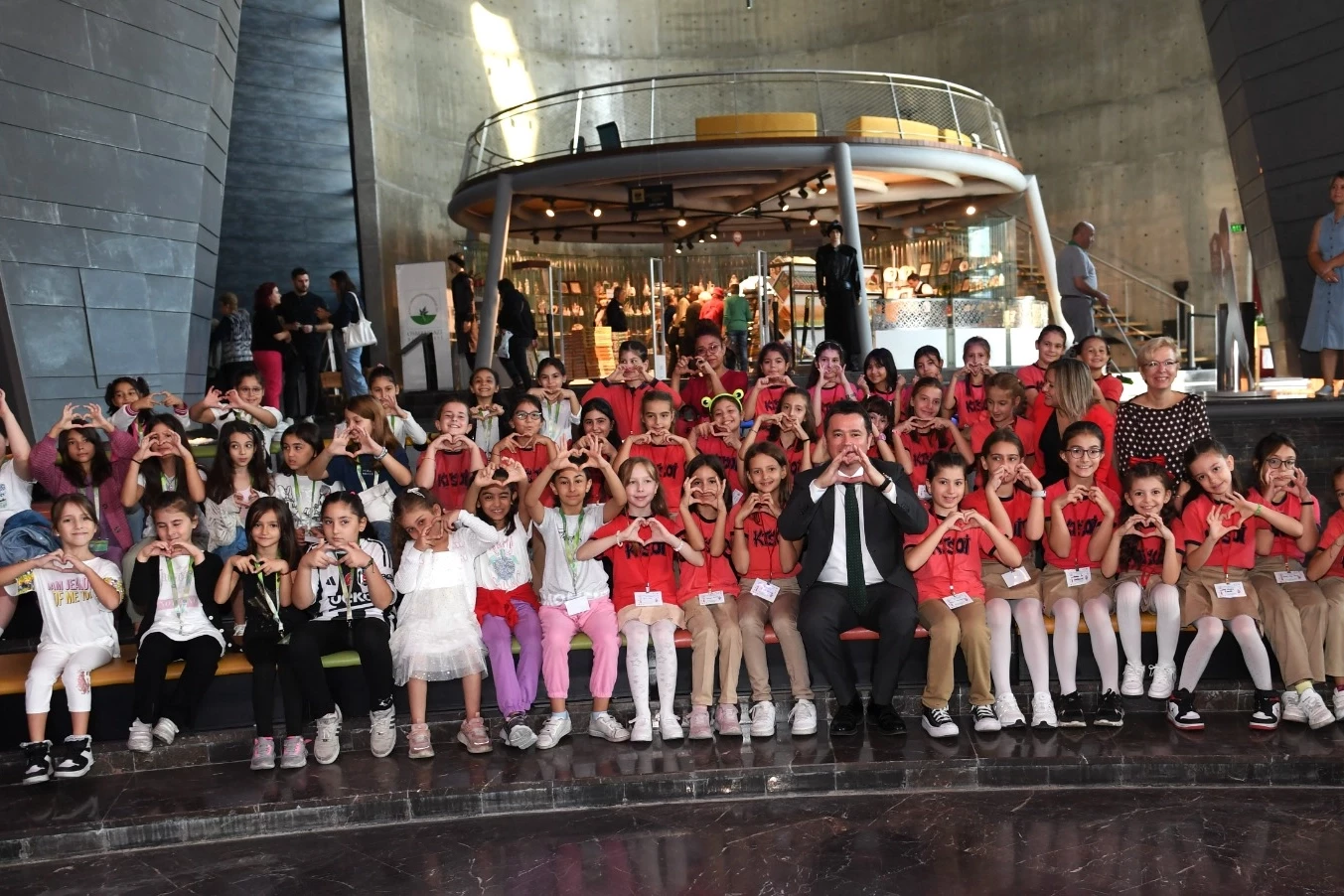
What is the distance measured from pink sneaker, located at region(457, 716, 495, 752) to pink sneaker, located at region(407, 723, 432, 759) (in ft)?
0.10

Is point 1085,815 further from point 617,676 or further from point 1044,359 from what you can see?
point 1044,359

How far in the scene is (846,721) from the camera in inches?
187

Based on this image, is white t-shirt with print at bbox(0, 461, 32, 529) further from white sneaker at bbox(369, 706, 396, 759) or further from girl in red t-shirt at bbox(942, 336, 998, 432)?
girl in red t-shirt at bbox(942, 336, 998, 432)

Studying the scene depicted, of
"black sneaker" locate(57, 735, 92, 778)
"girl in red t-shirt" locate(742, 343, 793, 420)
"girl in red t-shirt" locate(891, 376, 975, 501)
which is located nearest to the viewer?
"black sneaker" locate(57, 735, 92, 778)

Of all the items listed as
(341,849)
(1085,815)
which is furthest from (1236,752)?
(341,849)

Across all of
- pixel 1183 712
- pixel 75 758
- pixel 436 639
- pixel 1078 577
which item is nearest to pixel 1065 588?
pixel 1078 577

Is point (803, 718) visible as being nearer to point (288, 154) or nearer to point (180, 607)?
point (180, 607)

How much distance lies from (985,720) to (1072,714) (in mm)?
391

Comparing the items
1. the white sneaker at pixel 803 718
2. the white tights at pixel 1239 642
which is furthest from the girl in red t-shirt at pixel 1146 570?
the white sneaker at pixel 803 718

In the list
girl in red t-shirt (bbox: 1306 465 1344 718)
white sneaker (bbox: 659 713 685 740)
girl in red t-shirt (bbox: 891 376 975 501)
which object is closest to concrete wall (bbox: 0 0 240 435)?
white sneaker (bbox: 659 713 685 740)

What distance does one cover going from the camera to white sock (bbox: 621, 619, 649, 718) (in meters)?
4.83

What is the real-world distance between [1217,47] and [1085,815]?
8009 millimetres

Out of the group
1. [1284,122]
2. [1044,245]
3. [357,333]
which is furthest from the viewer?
[1044,245]

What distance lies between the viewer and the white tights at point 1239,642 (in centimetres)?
464
